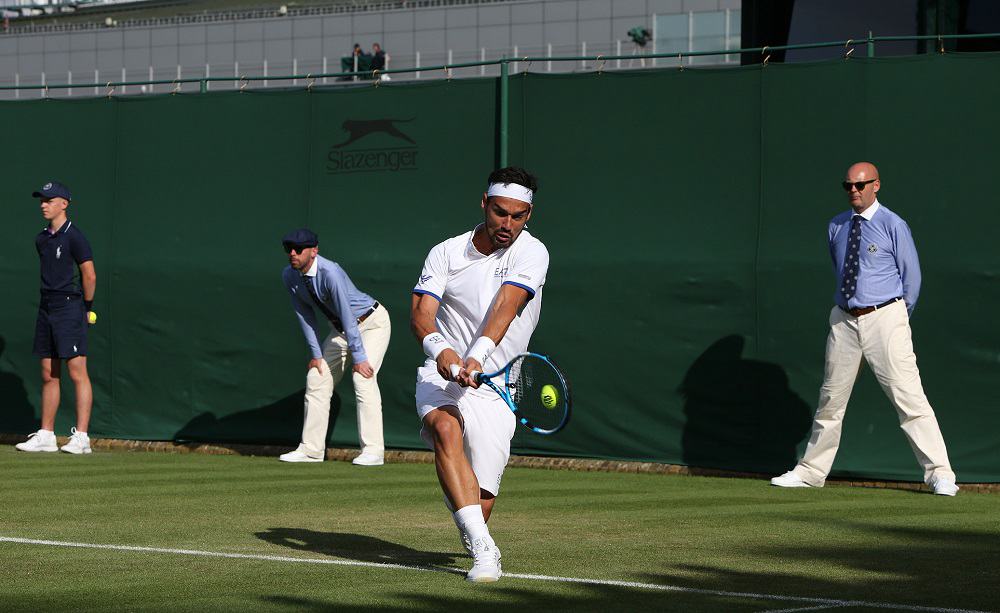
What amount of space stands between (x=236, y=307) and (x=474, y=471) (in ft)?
26.1

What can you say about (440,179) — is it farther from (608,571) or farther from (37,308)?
(608,571)

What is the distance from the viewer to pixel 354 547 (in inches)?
336

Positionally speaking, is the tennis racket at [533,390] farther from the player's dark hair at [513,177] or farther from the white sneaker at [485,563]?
the player's dark hair at [513,177]

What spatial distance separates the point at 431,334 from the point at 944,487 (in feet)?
18.1

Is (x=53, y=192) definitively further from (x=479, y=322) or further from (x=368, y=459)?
(x=479, y=322)

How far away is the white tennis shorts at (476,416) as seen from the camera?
7703 mm

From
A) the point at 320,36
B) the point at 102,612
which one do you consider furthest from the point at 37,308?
the point at 320,36

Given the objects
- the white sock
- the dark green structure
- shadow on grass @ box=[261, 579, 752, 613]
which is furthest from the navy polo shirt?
shadow on grass @ box=[261, 579, 752, 613]

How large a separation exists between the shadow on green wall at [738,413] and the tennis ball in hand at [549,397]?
18.7 feet

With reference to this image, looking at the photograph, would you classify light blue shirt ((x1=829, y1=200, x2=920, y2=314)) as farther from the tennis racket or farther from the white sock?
the white sock

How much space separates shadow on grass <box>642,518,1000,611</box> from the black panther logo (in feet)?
22.1

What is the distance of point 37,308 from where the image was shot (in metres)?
16.0

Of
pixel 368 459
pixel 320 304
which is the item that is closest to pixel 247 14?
pixel 320 304

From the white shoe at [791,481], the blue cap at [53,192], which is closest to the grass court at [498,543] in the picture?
the white shoe at [791,481]
